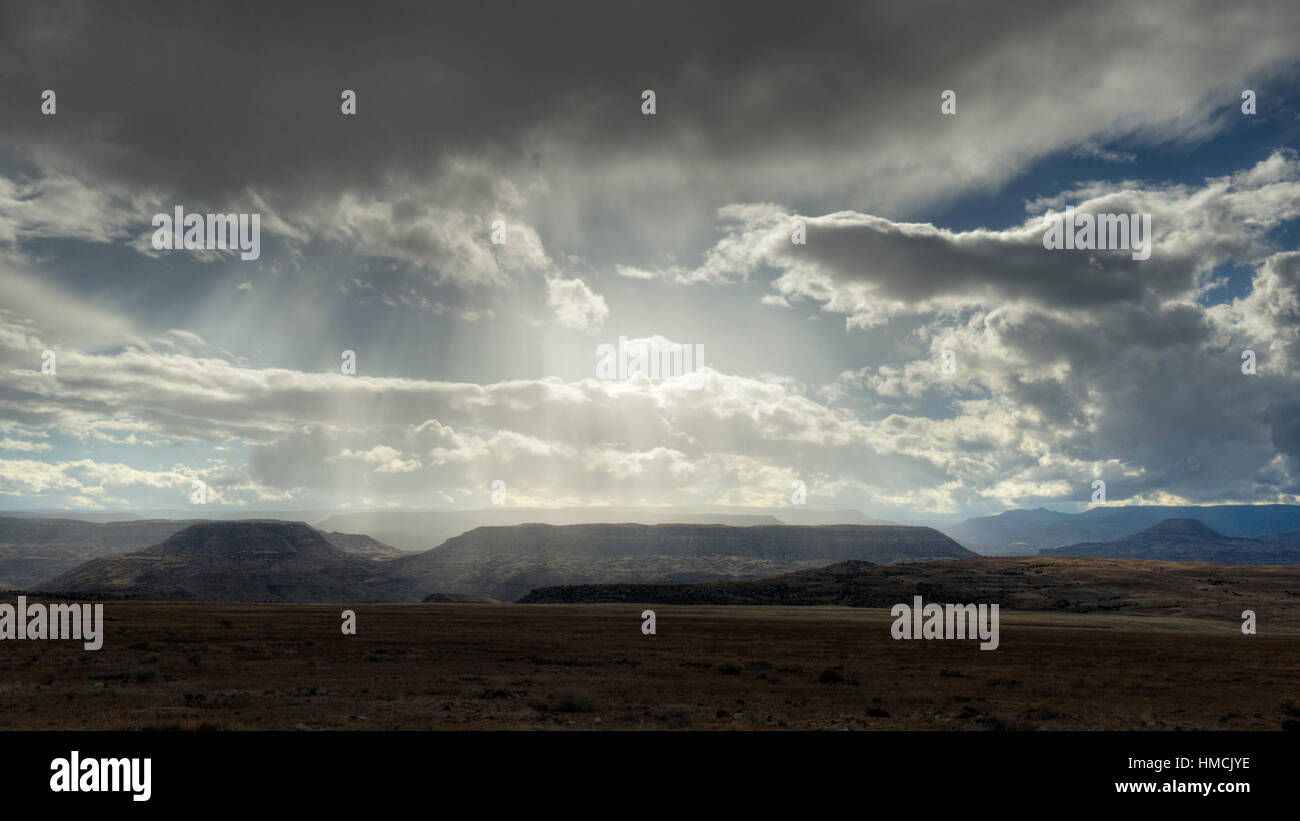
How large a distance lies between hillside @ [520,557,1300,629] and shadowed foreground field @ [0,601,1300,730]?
49445 millimetres

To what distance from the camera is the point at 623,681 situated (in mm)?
31469

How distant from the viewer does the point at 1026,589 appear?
119 meters

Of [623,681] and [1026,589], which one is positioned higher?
[623,681]

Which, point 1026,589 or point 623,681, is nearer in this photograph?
point 623,681

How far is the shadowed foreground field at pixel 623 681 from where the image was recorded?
23.0 metres

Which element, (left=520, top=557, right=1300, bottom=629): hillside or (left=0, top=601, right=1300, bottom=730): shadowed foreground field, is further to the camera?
(left=520, top=557, right=1300, bottom=629): hillside

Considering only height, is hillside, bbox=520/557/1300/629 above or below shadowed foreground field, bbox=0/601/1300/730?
below

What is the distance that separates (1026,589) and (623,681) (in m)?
112

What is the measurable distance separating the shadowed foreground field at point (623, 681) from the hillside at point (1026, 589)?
4945cm

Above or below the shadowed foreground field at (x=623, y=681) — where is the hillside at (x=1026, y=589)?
below

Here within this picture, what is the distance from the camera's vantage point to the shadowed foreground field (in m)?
23.0
